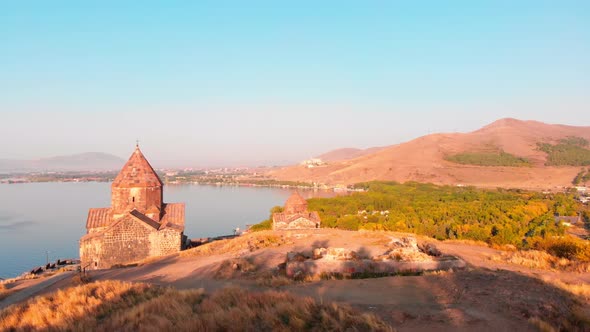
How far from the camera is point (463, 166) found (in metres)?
102

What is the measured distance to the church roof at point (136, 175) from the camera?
1795 cm

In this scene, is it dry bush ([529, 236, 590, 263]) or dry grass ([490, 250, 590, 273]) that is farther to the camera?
dry bush ([529, 236, 590, 263])

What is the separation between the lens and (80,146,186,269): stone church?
1605 cm

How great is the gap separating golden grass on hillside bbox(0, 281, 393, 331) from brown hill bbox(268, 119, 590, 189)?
86719 mm

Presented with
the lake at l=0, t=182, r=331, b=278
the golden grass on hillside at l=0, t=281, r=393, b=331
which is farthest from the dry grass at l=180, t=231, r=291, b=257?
the lake at l=0, t=182, r=331, b=278

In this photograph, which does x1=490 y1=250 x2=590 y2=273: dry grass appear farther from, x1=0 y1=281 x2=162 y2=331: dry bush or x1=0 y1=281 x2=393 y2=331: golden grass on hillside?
x1=0 y1=281 x2=162 y2=331: dry bush

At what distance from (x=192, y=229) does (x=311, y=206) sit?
47.4ft

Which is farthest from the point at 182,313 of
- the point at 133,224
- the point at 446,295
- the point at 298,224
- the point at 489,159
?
the point at 489,159

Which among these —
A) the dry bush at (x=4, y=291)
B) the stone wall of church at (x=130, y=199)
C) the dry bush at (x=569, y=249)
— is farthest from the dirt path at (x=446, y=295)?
the stone wall of church at (x=130, y=199)

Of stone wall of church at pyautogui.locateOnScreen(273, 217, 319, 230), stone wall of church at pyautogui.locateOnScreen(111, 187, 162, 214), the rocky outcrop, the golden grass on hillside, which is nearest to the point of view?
the golden grass on hillside

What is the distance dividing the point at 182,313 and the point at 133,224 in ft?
39.2

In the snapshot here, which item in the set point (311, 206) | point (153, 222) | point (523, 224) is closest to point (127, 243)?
point (153, 222)

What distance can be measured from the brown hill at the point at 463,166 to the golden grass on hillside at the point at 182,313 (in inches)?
3414

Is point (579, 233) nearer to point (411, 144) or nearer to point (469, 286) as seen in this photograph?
point (469, 286)
